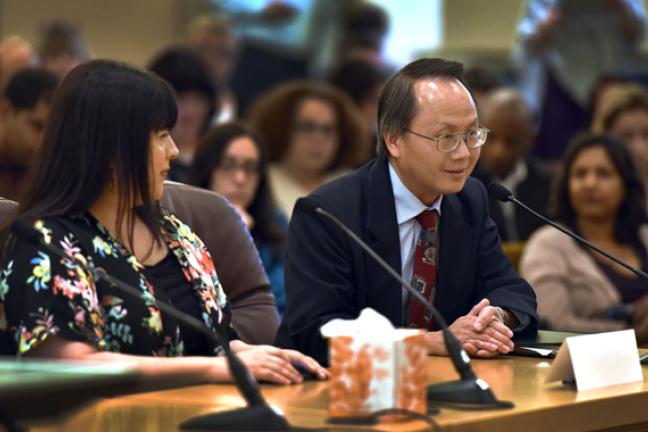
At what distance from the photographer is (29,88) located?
4766mm

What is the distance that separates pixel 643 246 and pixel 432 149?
2108 millimetres

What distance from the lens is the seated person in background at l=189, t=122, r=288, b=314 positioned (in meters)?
4.98

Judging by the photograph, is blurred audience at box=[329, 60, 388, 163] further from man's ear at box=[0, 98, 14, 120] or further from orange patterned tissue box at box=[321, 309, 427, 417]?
orange patterned tissue box at box=[321, 309, 427, 417]

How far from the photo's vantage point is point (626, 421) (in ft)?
8.42

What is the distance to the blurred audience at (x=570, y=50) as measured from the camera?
782cm

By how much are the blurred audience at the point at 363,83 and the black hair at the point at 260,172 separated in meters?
1.80

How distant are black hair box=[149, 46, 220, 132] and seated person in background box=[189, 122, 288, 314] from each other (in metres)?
0.69

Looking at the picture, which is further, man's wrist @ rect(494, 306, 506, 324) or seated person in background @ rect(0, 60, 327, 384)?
man's wrist @ rect(494, 306, 506, 324)

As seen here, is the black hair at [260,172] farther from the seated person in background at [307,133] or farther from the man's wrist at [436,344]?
the man's wrist at [436,344]

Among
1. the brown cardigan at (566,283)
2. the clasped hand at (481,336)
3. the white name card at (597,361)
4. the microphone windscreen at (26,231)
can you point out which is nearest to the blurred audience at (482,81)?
the brown cardigan at (566,283)

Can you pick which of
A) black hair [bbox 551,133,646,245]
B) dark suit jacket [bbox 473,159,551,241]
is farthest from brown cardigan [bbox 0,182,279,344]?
dark suit jacket [bbox 473,159,551,241]

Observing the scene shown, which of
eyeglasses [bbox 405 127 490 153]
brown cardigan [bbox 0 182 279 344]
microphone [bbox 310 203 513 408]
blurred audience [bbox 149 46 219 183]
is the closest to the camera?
microphone [bbox 310 203 513 408]

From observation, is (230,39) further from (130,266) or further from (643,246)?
(130,266)

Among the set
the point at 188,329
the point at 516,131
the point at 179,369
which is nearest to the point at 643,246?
the point at 516,131
